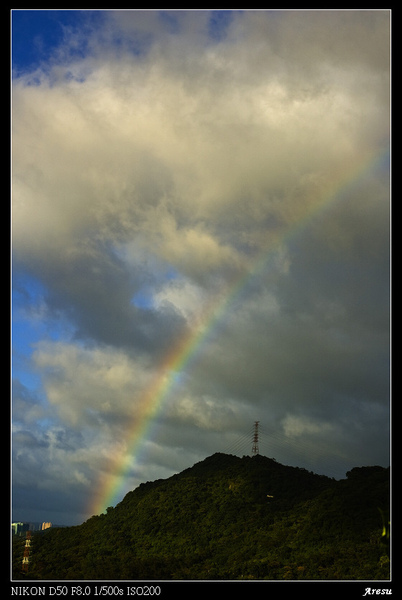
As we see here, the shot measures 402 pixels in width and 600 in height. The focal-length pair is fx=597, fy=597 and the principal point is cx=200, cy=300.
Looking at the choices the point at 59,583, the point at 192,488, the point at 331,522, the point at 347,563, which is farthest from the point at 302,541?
the point at 59,583

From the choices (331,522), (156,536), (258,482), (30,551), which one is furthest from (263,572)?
(30,551)

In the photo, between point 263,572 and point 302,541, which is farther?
point 302,541

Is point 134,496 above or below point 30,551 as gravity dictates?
above

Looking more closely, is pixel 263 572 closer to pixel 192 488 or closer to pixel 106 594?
pixel 106 594

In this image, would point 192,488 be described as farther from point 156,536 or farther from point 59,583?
point 59,583

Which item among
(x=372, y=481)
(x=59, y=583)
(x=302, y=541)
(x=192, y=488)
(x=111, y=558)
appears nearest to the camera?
(x=59, y=583)

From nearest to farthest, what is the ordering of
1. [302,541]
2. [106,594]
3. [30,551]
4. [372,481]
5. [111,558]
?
[106,594], [302,541], [111,558], [372,481], [30,551]
